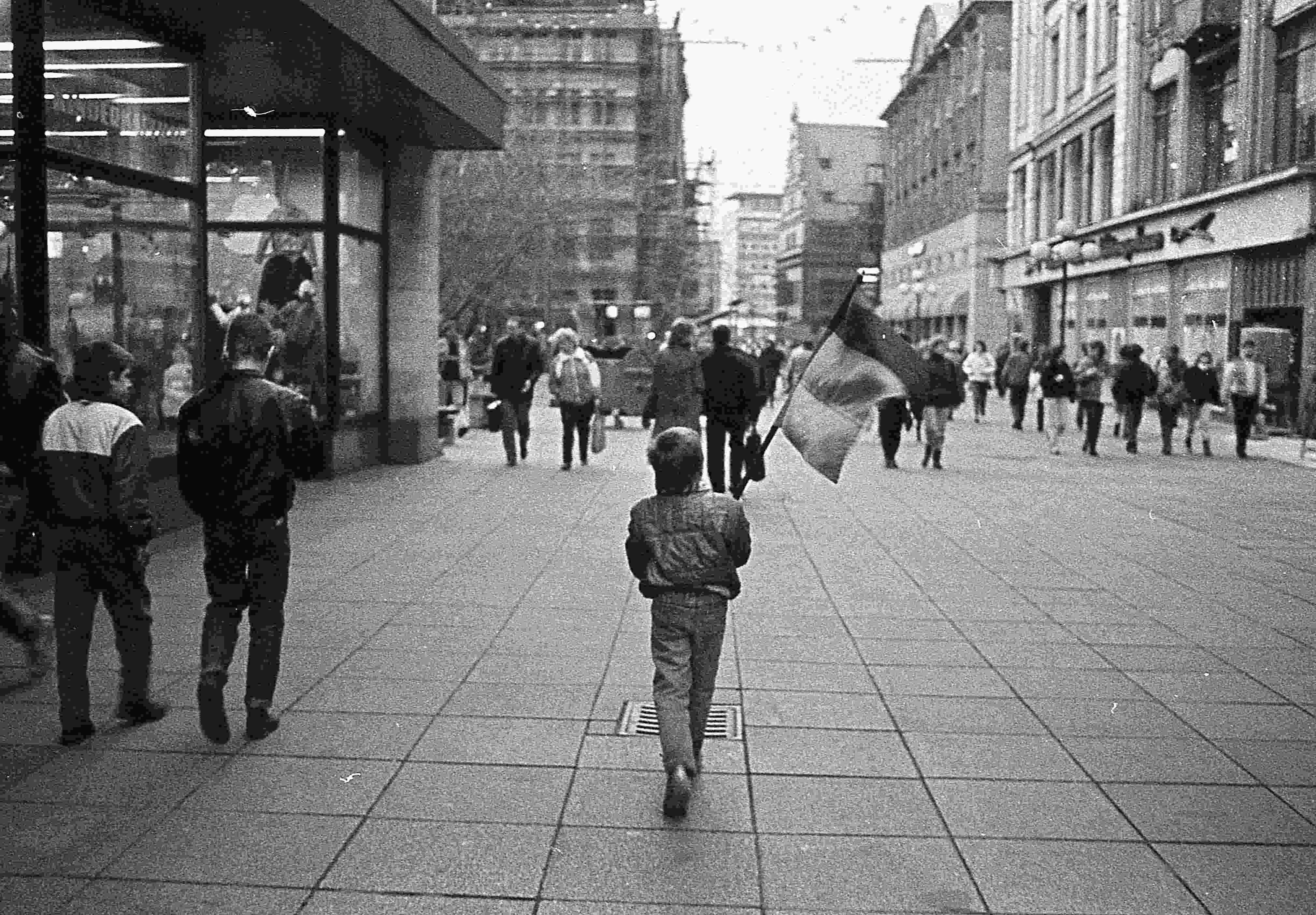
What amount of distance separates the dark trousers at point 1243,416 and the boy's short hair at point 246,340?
1808 centimetres

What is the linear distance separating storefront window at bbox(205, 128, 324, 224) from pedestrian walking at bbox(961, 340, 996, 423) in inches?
698

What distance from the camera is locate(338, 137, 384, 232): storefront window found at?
1705 centimetres

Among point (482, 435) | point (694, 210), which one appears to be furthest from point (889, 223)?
point (482, 435)

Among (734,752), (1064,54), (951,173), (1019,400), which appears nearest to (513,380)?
(734,752)

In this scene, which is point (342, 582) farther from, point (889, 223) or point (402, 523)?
point (889, 223)

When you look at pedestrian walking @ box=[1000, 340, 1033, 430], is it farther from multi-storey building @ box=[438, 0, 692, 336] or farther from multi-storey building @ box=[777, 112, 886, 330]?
multi-storey building @ box=[777, 112, 886, 330]

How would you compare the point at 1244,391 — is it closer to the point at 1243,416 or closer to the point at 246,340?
the point at 1243,416

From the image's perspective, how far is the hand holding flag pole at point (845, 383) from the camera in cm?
617

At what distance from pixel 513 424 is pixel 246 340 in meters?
12.8

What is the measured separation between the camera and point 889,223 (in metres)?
83.7

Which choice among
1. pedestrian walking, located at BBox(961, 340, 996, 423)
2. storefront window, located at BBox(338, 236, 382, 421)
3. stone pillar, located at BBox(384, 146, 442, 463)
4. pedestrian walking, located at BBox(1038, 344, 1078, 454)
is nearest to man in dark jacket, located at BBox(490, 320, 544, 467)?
stone pillar, located at BBox(384, 146, 442, 463)

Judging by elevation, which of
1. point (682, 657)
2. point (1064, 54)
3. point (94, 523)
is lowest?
point (682, 657)

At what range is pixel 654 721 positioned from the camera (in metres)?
6.64

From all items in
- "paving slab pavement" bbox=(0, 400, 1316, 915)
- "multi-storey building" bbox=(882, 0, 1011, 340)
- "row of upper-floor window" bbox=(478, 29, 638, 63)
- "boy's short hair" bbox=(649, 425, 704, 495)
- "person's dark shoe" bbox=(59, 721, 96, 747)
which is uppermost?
"row of upper-floor window" bbox=(478, 29, 638, 63)
